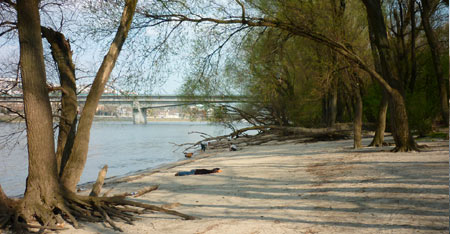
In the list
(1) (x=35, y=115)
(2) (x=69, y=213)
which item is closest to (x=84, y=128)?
(1) (x=35, y=115)

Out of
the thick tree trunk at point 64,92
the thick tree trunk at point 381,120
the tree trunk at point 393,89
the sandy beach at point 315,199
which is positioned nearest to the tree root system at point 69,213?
the sandy beach at point 315,199

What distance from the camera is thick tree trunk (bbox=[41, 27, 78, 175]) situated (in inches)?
313

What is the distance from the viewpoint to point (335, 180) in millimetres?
7125

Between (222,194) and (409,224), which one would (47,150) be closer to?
(222,194)

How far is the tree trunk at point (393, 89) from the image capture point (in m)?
9.85

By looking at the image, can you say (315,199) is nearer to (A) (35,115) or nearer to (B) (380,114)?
(A) (35,115)

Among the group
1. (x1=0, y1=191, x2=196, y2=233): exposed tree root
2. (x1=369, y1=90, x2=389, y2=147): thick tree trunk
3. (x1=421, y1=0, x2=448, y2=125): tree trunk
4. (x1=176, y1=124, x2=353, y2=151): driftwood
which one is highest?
(x1=421, y1=0, x2=448, y2=125): tree trunk

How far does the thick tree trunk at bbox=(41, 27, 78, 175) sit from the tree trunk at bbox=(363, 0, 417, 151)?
7264 millimetres

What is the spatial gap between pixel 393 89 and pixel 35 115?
837cm

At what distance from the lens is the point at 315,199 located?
5.96 meters

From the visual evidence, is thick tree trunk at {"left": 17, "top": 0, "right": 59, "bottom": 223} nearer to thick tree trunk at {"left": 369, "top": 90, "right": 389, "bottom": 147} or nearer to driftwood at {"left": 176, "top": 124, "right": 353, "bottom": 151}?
thick tree trunk at {"left": 369, "top": 90, "right": 389, "bottom": 147}

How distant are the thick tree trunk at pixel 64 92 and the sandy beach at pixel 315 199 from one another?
1.39 metres

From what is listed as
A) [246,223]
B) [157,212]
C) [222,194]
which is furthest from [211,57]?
[246,223]

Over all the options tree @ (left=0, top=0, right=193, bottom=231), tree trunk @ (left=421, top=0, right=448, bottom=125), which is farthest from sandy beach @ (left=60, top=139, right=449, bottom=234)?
tree trunk @ (left=421, top=0, right=448, bottom=125)
